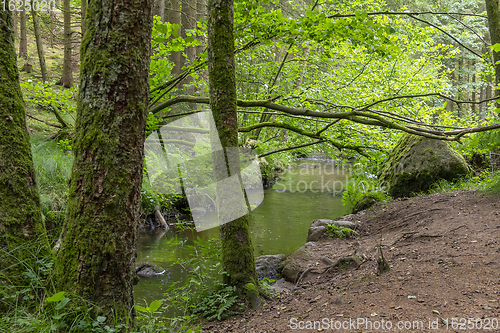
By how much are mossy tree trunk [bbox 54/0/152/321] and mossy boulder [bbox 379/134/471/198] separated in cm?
727

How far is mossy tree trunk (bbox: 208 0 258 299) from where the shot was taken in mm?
3393

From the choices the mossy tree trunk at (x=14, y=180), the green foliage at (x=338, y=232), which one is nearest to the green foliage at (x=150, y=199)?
the green foliage at (x=338, y=232)

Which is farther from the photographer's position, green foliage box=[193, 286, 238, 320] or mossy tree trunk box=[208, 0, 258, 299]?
mossy tree trunk box=[208, 0, 258, 299]

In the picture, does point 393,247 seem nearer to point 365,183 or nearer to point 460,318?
point 460,318

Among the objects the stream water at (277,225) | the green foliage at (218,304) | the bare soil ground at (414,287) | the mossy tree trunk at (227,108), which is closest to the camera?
the bare soil ground at (414,287)

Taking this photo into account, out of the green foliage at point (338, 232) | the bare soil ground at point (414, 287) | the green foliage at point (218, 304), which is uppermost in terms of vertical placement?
the bare soil ground at point (414, 287)

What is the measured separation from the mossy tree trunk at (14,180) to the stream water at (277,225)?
1448mm

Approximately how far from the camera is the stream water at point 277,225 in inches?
227

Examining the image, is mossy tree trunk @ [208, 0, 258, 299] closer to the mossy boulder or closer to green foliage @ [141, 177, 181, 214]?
green foliage @ [141, 177, 181, 214]

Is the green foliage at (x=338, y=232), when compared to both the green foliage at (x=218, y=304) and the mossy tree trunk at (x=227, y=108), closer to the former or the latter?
the mossy tree trunk at (x=227, y=108)

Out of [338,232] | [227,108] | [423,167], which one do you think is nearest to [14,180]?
[227,108]

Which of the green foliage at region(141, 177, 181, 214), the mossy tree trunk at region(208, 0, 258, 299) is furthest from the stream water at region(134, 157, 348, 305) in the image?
the mossy tree trunk at region(208, 0, 258, 299)

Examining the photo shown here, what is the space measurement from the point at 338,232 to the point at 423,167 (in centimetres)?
324

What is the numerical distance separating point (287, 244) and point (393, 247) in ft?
10.6
